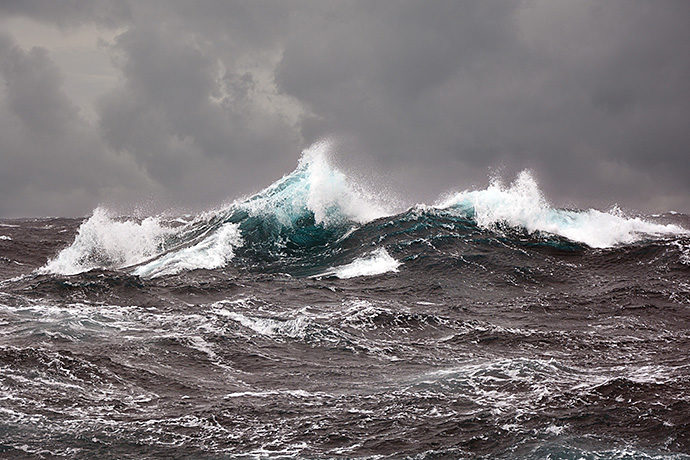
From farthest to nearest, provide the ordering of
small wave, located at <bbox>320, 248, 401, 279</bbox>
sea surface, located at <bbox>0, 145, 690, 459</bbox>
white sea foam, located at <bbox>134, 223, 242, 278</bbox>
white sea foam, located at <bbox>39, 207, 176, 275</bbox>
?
white sea foam, located at <bbox>39, 207, 176, 275</bbox> < white sea foam, located at <bbox>134, 223, 242, 278</bbox> < small wave, located at <bbox>320, 248, 401, 279</bbox> < sea surface, located at <bbox>0, 145, 690, 459</bbox>

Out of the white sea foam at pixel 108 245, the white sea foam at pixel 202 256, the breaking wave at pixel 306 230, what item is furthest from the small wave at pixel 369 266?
the white sea foam at pixel 108 245

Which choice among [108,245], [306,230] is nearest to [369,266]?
[306,230]

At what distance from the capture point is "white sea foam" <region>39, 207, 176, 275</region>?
125 feet

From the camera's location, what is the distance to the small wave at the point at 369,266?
Answer: 32938mm

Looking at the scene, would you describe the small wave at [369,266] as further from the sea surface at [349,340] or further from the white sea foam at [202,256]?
the white sea foam at [202,256]

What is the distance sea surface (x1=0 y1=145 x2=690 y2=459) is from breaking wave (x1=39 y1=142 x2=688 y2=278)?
0.60 ft

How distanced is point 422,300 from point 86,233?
2338 cm

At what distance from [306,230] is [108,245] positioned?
1178 centimetres

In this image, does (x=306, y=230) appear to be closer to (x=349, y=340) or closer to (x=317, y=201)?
(x=317, y=201)

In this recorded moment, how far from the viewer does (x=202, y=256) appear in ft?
119

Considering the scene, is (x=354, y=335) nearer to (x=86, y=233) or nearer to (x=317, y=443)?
(x=317, y=443)

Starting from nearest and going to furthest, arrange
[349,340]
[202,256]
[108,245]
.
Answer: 1. [349,340]
2. [202,256]
3. [108,245]

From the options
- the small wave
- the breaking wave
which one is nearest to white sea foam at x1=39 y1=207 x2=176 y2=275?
the breaking wave

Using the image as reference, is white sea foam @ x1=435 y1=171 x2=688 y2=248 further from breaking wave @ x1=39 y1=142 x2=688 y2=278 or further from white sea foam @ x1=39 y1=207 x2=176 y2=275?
white sea foam @ x1=39 y1=207 x2=176 y2=275
